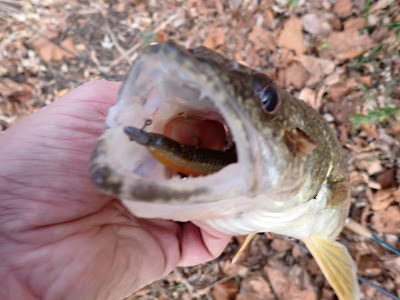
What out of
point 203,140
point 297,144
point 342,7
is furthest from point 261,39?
point 297,144

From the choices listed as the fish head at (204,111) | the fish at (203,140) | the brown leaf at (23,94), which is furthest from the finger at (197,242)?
the brown leaf at (23,94)

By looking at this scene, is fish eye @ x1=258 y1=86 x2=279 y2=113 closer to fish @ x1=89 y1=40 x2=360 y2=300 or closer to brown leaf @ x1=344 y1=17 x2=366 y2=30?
fish @ x1=89 y1=40 x2=360 y2=300

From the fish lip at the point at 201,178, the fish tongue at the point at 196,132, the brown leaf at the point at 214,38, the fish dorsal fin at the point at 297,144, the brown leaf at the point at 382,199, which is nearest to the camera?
the fish lip at the point at 201,178

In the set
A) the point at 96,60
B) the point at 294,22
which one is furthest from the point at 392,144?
the point at 96,60

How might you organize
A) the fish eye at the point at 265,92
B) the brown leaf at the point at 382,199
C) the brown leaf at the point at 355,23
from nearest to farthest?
the fish eye at the point at 265,92 < the brown leaf at the point at 382,199 < the brown leaf at the point at 355,23

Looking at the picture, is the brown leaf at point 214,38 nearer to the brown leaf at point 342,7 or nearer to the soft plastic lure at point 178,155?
the brown leaf at point 342,7

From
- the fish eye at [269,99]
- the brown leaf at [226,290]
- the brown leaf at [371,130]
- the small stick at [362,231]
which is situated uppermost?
the fish eye at [269,99]
